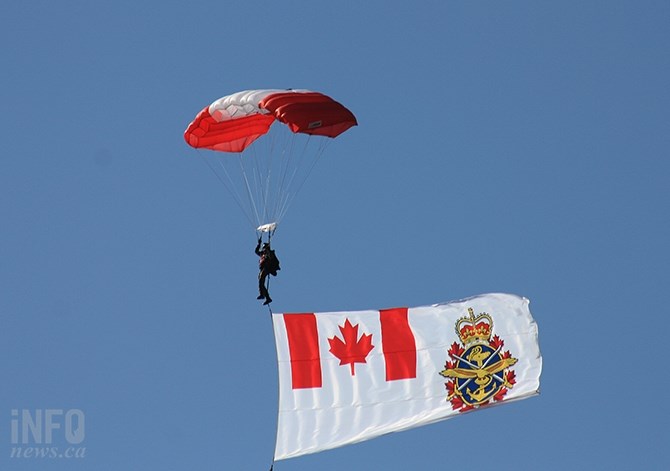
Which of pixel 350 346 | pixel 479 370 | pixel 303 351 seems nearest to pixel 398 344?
pixel 350 346

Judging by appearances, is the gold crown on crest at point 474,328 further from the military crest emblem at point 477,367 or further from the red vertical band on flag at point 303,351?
the red vertical band on flag at point 303,351

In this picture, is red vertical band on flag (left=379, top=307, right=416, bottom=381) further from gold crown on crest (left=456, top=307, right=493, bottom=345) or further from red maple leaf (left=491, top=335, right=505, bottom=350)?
red maple leaf (left=491, top=335, right=505, bottom=350)

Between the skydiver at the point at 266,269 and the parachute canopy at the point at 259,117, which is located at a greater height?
the parachute canopy at the point at 259,117

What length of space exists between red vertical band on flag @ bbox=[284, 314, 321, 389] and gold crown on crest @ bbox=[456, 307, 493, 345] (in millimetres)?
2677

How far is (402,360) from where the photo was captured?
33.8m

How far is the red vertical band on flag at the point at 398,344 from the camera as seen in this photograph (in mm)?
33719

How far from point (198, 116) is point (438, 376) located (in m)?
6.17

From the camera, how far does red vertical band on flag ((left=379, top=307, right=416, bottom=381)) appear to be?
3372cm

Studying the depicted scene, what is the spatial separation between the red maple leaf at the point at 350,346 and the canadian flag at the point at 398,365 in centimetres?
2

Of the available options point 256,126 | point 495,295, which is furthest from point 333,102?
point 495,295

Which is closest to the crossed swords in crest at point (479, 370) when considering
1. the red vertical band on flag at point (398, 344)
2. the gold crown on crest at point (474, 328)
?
the gold crown on crest at point (474, 328)

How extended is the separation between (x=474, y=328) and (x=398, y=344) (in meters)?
1.38

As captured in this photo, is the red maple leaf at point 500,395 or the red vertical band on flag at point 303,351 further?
the red maple leaf at point 500,395

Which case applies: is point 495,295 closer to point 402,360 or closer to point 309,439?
point 402,360
